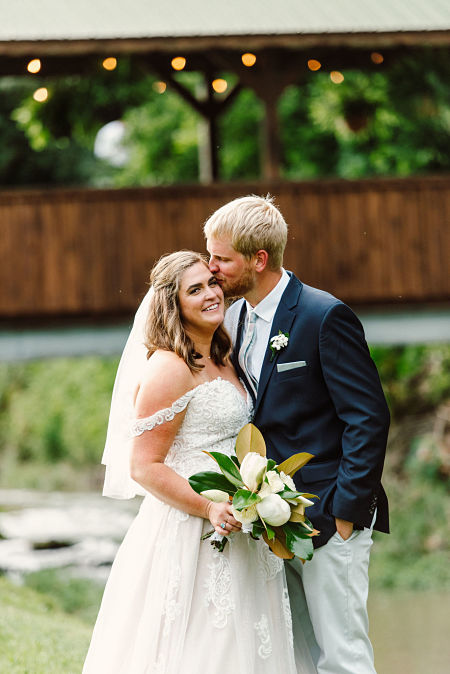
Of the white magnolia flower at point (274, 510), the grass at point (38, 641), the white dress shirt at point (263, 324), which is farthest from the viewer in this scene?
the grass at point (38, 641)

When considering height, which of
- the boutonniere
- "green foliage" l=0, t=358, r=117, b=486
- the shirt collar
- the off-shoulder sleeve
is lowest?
"green foliage" l=0, t=358, r=117, b=486

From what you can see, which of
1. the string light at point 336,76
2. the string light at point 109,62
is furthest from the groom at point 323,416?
the string light at point 336,76

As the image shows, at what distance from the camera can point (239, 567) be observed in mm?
3773

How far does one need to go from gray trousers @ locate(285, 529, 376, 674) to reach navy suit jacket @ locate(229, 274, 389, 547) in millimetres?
85

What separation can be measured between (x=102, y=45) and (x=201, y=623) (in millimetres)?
8574

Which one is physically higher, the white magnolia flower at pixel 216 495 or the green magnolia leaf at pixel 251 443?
the green magnolia leaf at pixel 251 443

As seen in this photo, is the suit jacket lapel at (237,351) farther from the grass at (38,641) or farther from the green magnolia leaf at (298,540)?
the grass at (38,641)

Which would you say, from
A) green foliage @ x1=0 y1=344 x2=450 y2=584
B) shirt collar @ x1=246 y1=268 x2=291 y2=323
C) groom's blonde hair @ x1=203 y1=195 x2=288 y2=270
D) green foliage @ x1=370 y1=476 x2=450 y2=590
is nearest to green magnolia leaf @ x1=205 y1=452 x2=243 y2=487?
shirt collar @ x1=246 y1=268 x2=291 y2=323

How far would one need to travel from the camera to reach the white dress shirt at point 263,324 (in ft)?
13.1

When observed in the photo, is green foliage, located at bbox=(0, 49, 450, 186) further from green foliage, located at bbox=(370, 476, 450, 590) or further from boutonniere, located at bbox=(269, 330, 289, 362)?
boutonniere, located at bbox=(269, 330, 289, 362)

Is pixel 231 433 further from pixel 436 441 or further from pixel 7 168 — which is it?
pixel 7 168

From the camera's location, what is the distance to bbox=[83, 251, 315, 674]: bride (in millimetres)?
3703

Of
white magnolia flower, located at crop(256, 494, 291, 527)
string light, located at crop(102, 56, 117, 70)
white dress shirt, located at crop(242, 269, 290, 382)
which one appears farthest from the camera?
string light, located at crop(102, 56, 117, 70)

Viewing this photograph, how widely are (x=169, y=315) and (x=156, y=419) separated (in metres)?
0.43
